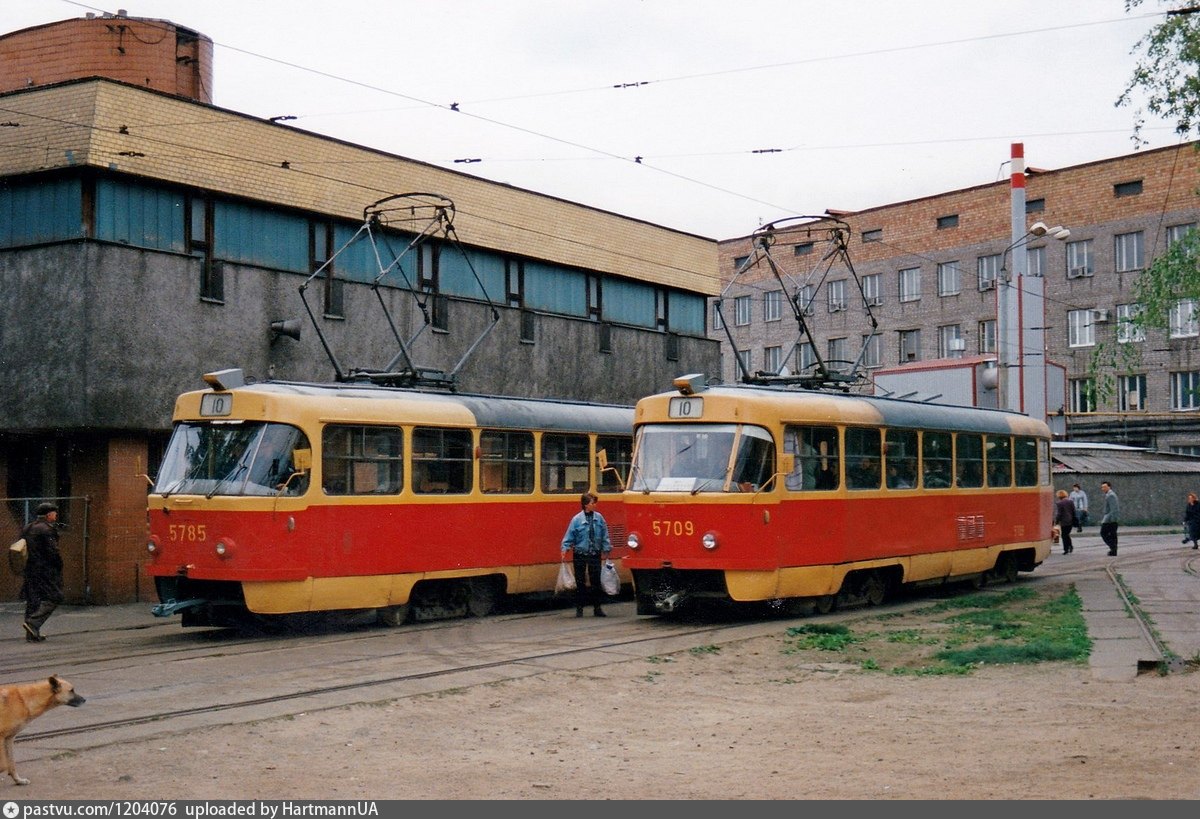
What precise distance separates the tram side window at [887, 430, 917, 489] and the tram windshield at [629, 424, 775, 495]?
3.15 meters

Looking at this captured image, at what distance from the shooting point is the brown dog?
8.10m

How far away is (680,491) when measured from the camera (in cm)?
1711

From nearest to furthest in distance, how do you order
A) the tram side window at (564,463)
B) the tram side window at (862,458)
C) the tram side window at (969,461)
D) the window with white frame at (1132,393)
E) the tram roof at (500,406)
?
the tram roof at (500,406) → the tram side window at (862,458) → the tram side window at (564,463) → the tram side window at (969,461) → the window with white frame at (1132,393)

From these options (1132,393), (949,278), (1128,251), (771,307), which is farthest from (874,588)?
(771,307)

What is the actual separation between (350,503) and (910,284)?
179 ft

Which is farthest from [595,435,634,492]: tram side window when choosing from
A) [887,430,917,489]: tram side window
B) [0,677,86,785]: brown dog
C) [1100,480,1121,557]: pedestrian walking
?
[1100,480,1121,557]: pedestrian walking

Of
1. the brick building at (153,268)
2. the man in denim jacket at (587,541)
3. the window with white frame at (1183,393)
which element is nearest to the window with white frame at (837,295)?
the window with white frame at (1183,393)

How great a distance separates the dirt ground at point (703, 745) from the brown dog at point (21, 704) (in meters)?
0.21

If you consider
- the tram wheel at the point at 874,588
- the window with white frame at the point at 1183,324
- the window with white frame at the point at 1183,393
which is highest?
the window with white frame at the point at 1183,324

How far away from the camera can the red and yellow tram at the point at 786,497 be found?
1702 centimetres

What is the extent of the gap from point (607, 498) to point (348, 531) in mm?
5050

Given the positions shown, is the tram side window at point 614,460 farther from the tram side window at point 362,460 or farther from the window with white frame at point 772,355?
the window with white frame at point 772,355

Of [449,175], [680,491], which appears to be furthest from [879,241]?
[680,491]

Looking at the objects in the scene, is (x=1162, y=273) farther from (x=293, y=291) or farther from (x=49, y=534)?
(x=49, y=534)
